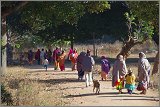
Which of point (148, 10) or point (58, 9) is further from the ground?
point (58, 9)

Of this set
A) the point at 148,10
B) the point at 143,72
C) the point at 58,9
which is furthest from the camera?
the point at 58,9

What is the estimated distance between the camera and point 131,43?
23984 millimetres

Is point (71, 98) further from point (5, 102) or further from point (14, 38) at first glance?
point (14, 38)

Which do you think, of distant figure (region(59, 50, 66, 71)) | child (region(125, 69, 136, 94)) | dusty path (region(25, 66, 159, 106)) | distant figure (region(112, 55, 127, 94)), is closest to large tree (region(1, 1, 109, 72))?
distant figure (region(112, 55, 127, 94))

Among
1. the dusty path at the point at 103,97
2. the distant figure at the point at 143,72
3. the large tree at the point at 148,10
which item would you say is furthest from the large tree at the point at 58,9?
the dusty path at the point at 103,97

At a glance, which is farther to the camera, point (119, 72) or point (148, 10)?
point (119, 72)

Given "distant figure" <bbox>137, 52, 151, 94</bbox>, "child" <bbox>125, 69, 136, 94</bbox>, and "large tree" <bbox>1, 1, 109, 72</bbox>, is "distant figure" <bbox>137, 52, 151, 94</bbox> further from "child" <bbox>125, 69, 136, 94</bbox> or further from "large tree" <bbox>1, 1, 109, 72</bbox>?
"large tree" <bbox>1, 1, 109, 72</bbox>

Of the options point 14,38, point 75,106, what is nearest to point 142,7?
point 75,106

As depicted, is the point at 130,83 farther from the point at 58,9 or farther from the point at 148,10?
the point at 58,9

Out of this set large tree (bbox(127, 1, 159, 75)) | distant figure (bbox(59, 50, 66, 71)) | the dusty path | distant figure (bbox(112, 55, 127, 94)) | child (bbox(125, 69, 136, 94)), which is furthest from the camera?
distant figure (bbox(59, 50, 66, 71))

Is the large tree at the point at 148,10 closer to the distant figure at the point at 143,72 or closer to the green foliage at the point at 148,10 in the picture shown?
the green foliage at the point at 148,10

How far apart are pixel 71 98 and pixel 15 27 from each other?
102 feet

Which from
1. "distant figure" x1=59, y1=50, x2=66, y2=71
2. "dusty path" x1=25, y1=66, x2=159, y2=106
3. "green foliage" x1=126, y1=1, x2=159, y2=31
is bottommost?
"dusty path" x1=25, y1=66, x2=159, y2=106

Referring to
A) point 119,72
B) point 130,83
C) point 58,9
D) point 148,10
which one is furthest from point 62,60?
point 148,10
